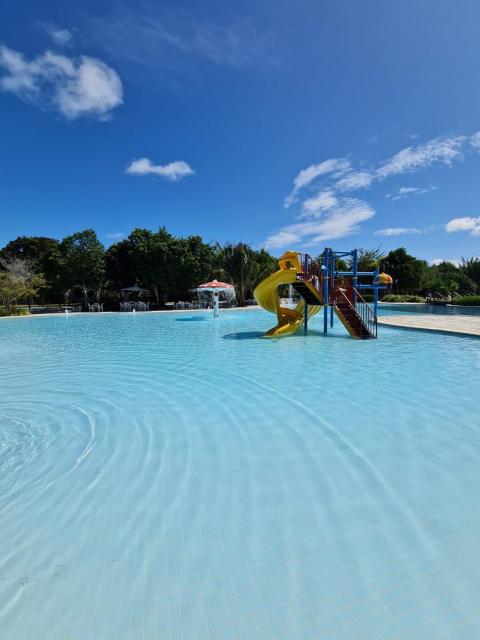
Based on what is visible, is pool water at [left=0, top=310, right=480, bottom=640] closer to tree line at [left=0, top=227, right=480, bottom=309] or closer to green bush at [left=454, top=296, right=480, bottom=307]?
green bush at [left=454, top=296, right=480, bottom=307]

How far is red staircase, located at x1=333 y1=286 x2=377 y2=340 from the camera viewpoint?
468 inches

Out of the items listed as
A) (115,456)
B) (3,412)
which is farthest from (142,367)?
(115,456)

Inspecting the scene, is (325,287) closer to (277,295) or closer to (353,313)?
(353,313)

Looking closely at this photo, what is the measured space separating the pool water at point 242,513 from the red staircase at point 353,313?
19.0 ft

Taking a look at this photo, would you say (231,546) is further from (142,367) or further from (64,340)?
(64,340)

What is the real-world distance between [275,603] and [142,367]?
6.73 metres

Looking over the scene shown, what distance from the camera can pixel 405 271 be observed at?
39.1 meters

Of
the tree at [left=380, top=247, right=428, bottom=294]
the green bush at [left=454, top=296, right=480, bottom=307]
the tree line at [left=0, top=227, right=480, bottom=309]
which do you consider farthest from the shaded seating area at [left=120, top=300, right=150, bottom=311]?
the tree at [left=380, top=247, right=428, bottom=294]

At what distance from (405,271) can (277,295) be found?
104 feet

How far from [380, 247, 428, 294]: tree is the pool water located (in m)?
37.1

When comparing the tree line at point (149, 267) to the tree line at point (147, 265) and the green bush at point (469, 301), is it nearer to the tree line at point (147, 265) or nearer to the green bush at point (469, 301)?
the tree line at point (147, 265)

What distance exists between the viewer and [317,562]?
226cm

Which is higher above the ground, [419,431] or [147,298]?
[147,298]

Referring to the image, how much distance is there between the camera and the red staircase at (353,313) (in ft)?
39.0
